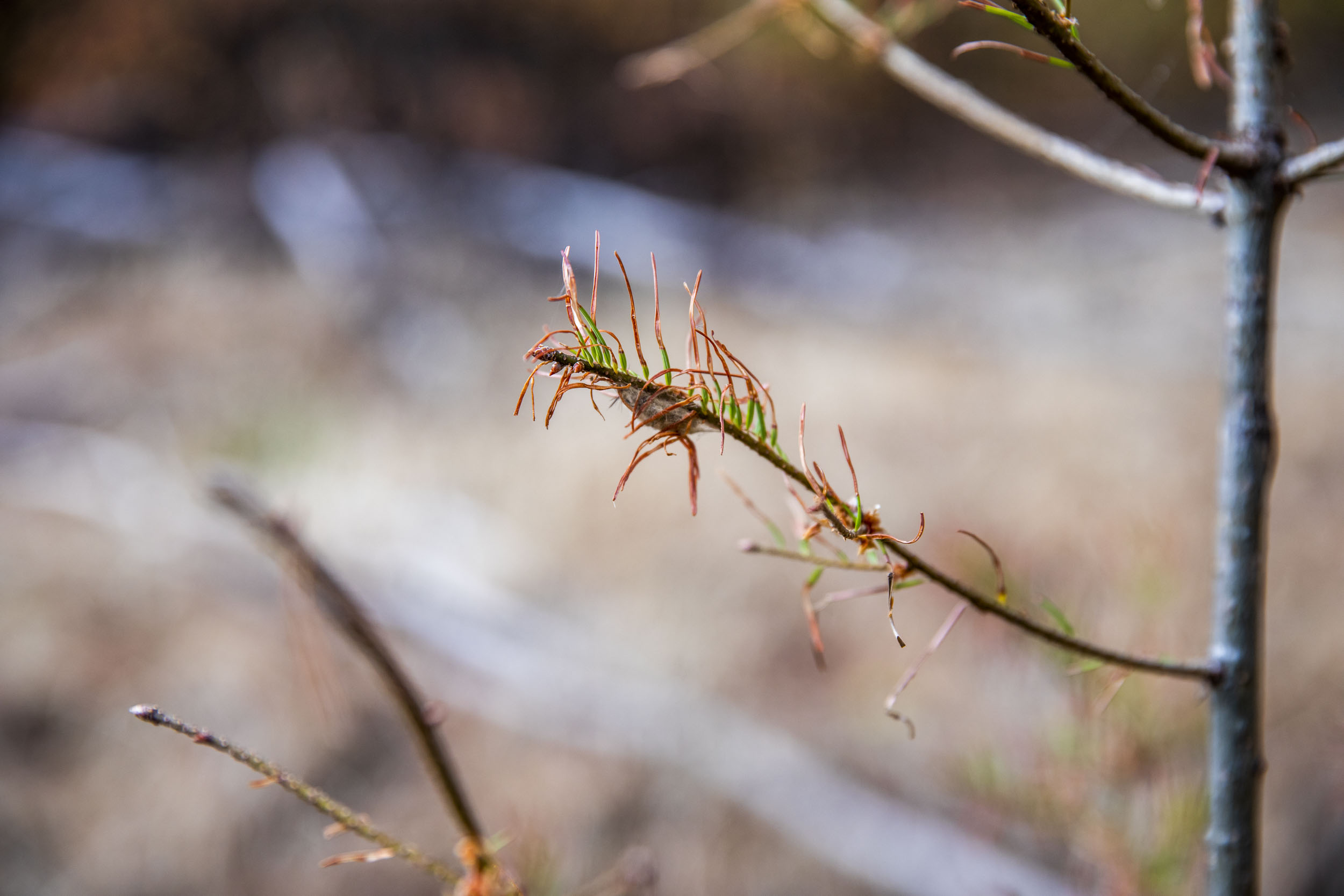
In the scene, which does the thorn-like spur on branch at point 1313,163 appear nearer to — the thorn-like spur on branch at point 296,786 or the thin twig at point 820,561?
the thin twig at point 820,561

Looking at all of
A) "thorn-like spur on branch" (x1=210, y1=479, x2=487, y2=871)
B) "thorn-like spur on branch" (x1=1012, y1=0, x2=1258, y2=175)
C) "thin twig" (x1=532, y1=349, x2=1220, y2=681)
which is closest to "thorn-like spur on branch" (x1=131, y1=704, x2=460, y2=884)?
"thorn-like spur on branch" (x1=210, y1=479, x2=487, y2=871)

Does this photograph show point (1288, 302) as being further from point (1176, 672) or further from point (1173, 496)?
point (1176, 672)

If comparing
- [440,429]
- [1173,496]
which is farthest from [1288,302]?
[440,429]

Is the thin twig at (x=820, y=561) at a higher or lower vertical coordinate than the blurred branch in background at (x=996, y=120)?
lower

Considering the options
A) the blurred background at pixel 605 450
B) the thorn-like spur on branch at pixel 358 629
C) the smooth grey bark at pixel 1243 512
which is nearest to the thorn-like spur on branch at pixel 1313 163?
the smooth grey bark at pixel 1243 512

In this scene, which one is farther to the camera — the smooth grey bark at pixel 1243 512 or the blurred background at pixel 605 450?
the blurred background at pixel 605 450

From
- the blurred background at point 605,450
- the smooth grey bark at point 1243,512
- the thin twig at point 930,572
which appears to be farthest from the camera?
the blurred background at point 605,450

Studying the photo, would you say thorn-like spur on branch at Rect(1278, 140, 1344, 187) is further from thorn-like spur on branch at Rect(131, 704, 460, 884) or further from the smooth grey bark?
thorn-like spur on branch at Rect(131, 704, 460, 884)
